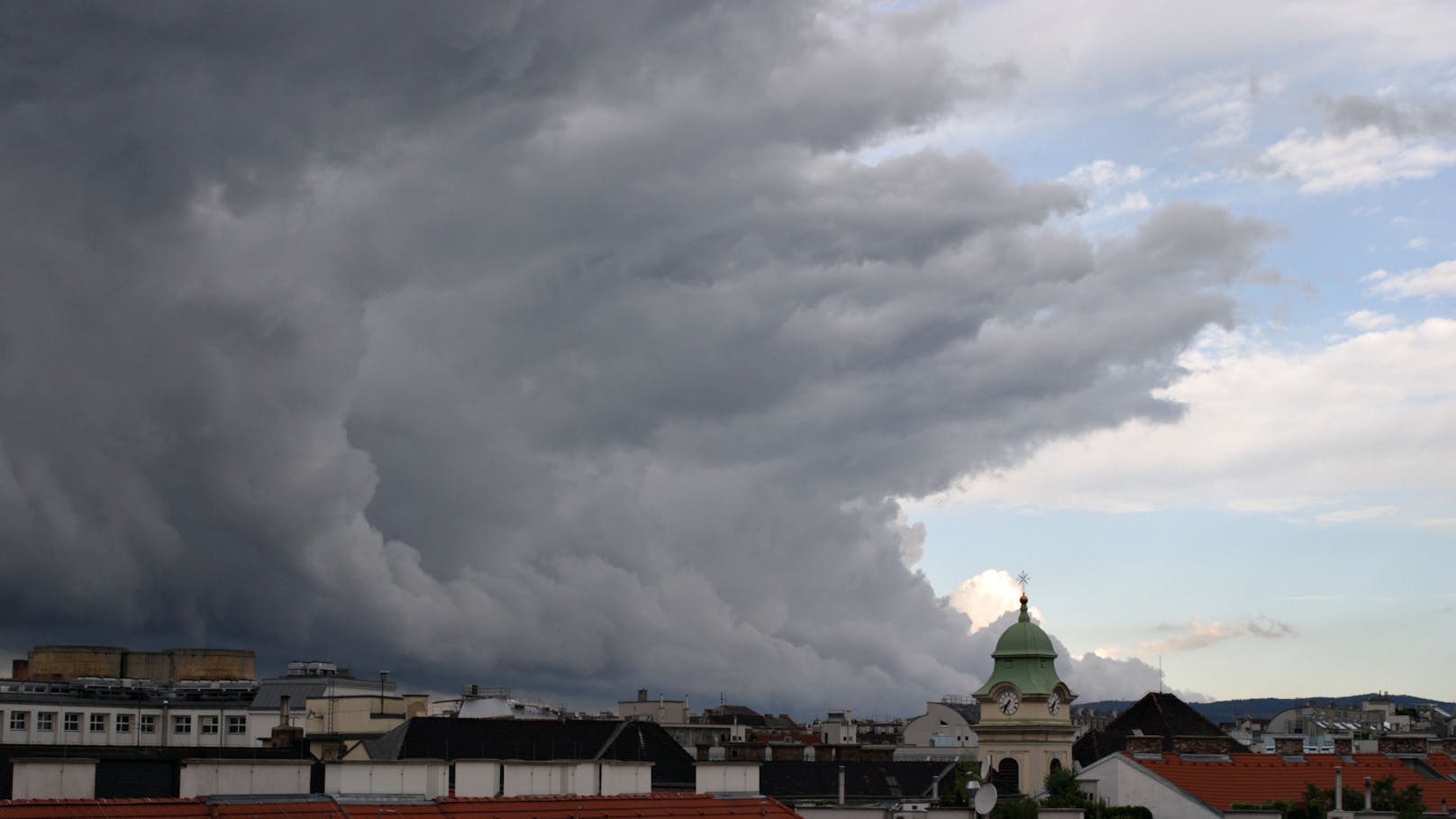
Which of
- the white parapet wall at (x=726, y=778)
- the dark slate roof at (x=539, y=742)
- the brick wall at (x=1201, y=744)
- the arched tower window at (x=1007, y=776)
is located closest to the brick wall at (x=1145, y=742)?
the brick wall at (x=1201, y=744)

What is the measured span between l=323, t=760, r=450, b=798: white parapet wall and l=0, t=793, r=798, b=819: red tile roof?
46.7 inches

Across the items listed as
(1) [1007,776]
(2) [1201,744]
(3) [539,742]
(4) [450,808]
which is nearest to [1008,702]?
(1) [1007,776]

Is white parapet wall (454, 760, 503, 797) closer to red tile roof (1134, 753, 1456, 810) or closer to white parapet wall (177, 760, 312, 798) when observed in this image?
white parapet wall (177, 760, 312, 798)

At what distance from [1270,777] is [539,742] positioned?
5626cm

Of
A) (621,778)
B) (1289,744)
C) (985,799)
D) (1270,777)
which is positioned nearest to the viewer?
(985,799)

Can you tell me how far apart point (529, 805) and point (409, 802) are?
432 centimetres

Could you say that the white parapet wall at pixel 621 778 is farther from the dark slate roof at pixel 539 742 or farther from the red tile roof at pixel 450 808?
the dark slate roof at pixel 539 742

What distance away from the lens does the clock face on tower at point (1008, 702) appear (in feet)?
411

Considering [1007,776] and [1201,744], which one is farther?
[1201,744]

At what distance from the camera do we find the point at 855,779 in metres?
140

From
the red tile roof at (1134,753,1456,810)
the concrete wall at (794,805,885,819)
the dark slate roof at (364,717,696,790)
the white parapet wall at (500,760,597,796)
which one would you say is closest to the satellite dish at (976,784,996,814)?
the concrete wall at (794,805,885,819)

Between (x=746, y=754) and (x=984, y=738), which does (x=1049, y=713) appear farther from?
(x=746, y=754)

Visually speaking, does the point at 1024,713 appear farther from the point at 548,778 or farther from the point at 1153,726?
the point at 548,778

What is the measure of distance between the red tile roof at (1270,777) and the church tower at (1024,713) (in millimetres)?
13081
